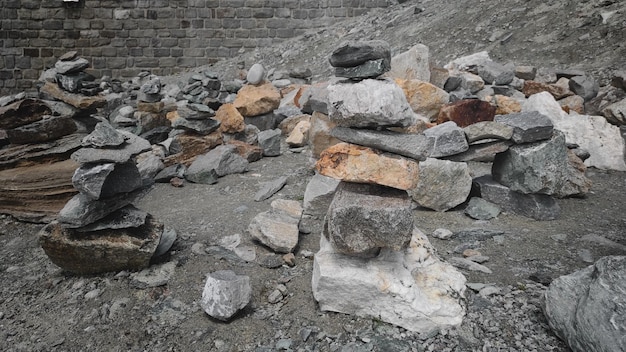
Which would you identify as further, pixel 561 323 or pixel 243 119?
pixel 243 119

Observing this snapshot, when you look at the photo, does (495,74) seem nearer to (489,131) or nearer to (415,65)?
(415,65)

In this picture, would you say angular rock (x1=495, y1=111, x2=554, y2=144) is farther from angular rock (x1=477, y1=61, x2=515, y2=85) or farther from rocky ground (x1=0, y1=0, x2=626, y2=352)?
angular rock (x1=477, y1=61, x2=515, y2=85)

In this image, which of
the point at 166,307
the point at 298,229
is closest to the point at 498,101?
the point at 298,229

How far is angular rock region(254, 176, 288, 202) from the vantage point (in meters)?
4.79

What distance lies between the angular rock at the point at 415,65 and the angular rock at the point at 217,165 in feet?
8.18

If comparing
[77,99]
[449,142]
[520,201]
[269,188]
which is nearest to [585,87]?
A: [520,201]

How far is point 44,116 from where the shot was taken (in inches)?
191

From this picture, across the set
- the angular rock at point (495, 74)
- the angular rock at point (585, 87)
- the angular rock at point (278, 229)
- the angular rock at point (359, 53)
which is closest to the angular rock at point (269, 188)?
the angular rock at point (278, 229)

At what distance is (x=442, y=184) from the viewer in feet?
13.6

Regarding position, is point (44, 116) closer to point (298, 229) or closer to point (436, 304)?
point (298, 229)

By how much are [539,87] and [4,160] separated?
6922 mm

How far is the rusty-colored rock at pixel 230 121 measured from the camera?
659 cm

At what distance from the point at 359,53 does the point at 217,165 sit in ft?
10.1

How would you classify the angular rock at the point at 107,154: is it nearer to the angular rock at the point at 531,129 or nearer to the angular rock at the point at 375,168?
the angular rock at the point at 375,168
